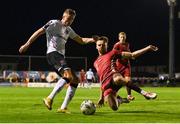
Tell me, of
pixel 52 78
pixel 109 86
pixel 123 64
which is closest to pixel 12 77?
pixel 52 78

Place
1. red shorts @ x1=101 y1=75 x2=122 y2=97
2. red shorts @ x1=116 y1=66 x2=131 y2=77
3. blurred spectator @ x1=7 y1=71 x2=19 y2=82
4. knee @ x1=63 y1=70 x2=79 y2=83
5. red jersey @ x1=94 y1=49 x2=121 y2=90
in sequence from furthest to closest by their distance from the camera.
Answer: blurred spectator @ x1=7 y1=71 x2=19 y2=82
red shorts @ x1=116 y1=66 x2=131 y2=77
knee @ x1=63 y1=70 x2=79 y2=83
red shorts @ x1=101 y1=75 x2=122 y2=97
red jersey @ x1=94 y1=49 x2=121 y2=90

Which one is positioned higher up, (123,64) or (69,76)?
(123,64)

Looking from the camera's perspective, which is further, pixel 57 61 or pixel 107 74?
pixel 57 61

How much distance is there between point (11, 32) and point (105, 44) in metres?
73.4

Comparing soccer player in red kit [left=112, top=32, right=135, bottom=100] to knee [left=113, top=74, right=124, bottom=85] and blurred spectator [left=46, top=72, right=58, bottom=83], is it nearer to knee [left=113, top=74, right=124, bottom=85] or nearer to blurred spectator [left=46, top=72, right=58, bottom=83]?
knee [left=113, top=74, right=124, bottom=85]

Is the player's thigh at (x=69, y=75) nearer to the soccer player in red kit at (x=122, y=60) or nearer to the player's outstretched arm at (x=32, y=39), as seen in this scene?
the player's outstretched arm at (x=32, y=39)

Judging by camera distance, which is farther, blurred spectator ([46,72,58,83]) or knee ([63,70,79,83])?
blurred spectator ([46,72,58,83])

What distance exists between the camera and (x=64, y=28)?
40.6ft

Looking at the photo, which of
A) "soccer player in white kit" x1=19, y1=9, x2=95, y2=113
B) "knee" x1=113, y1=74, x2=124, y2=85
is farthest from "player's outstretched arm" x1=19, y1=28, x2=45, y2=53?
"knee" x1=113, y1=74, x2=124, y2=85

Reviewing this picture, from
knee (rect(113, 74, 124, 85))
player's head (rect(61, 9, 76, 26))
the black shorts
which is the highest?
player's head (rect(61, 9, 76, 26))

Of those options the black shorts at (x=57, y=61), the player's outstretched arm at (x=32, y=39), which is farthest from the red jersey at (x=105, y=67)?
the player's outstretched arm at (x=32, y=39)

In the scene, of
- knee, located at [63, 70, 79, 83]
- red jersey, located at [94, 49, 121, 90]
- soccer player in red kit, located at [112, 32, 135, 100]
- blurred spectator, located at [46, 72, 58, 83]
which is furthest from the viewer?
blurred spectator, located at [46, 72, 58, 83]

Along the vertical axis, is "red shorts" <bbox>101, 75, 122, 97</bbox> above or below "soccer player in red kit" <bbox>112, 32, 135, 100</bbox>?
below

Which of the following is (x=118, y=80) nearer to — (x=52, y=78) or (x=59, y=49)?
(x=59, y=49)
